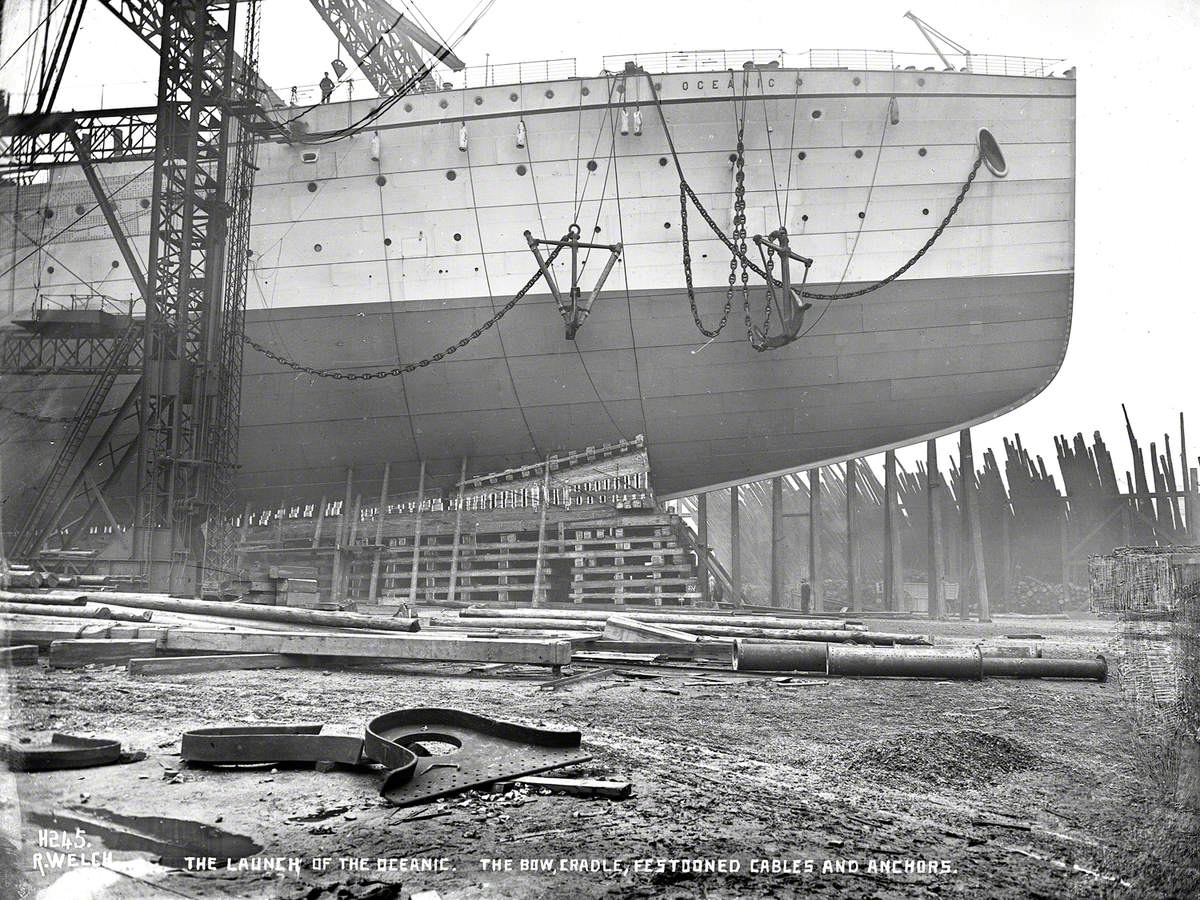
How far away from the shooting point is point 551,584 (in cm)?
1086

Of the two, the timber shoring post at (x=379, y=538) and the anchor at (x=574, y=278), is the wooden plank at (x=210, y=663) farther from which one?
the timber shoring post at (x=379, y=538)

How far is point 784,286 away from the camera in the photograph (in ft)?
31.1

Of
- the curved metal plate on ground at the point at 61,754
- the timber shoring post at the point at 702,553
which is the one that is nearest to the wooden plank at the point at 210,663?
the curved metal plate on ground at the point at 61,754

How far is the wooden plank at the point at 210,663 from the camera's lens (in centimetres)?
348

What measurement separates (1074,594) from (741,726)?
14118 mm

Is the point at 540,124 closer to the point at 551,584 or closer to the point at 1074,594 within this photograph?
the point at 551,584

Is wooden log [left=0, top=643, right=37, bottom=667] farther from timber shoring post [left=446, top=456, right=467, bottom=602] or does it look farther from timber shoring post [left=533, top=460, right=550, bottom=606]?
timber shoring post [left=446, top=456, right=467, bottom=602]

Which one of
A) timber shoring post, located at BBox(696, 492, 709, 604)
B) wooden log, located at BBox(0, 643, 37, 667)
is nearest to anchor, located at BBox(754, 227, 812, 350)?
timber shoring post, located at BBox(696, 492, 709, 604)

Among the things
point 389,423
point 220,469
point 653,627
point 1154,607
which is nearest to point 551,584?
point 389,423

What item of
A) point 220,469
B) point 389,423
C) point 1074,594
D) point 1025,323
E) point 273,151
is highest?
point 273,151

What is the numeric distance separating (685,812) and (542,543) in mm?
8768

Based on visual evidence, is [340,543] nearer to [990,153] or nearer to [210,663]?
[210,663]

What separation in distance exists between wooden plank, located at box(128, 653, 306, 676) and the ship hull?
709 centimetres

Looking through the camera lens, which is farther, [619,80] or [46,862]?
[619,80]
